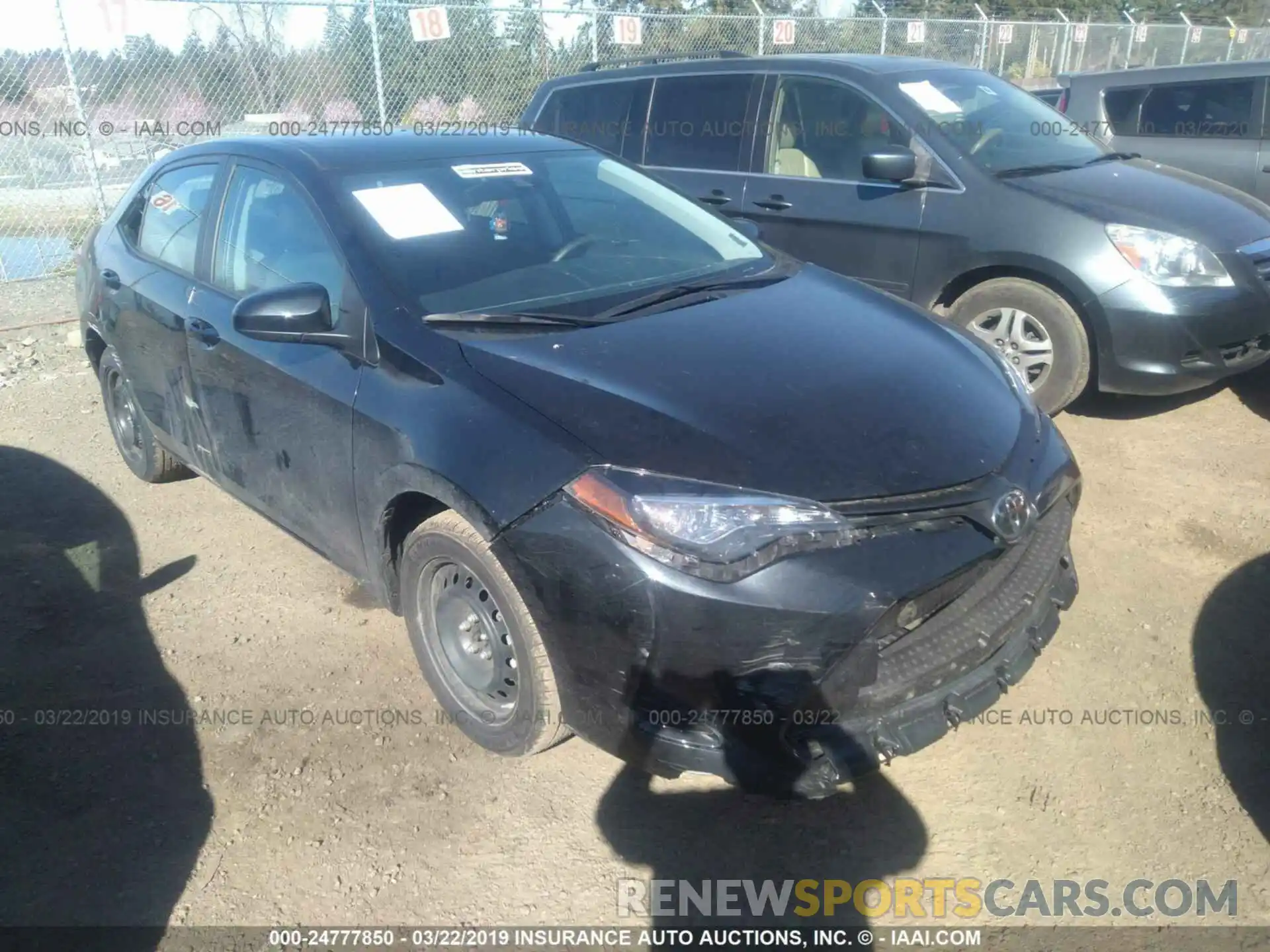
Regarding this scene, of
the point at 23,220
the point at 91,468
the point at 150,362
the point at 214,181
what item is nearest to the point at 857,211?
the point at 214,181

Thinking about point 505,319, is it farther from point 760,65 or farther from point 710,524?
point 760,65

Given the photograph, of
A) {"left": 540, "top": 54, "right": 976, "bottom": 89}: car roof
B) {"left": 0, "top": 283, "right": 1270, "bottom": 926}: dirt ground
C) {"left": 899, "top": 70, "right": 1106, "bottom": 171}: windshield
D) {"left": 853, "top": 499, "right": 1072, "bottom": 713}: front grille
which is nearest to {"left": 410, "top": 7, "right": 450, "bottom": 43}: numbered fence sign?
{"left": 540, "top": 54, "right": 976, "bottom": 89}: car roof

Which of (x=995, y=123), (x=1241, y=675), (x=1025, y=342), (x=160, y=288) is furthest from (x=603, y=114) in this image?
(x=1241, y=675)

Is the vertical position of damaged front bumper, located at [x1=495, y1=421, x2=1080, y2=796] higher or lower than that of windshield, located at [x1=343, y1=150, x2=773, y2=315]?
lower

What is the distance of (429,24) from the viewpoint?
33.9 feet

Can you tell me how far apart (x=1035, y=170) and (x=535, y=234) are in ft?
10.2

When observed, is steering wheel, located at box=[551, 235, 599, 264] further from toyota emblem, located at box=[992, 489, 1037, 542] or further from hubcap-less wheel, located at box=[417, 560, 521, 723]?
toyota emblem, located at box=[992, 489, 1037, 542]

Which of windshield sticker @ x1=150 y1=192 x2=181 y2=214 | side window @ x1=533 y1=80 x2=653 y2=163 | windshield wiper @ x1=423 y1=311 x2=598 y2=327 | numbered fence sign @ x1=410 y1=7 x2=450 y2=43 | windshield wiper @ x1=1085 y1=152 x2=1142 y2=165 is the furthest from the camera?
numbered fence sign @ x1=410 y1=7 x2=450 y2=43

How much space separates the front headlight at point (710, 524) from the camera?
7.31 feet

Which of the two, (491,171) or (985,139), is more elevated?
(491,171)

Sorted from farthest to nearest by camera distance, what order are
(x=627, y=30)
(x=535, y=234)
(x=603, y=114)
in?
(x=627, y=30)
(x=603, y=114)
(x=535, y=234)

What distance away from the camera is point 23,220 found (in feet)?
29.9

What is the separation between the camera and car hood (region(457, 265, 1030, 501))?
2.37 metres

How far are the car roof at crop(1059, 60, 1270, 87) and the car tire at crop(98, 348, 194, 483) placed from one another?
7686 mm
